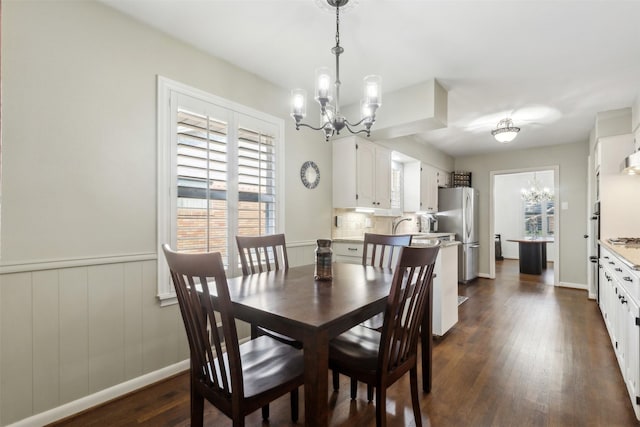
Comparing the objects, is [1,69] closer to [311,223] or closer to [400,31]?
[400,31]

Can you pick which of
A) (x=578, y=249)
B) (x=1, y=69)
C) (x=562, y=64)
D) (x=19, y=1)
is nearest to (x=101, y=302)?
(x=1, y=69)

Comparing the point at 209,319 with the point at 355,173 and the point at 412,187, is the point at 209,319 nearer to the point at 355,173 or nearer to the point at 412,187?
the point at 355,173

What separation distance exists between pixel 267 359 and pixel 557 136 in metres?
5.68

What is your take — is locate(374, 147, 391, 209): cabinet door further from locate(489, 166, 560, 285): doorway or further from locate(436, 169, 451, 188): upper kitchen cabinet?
locate(489, 166, 560, 285): doorway

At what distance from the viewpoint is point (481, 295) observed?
15.4 ft

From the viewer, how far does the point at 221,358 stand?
47.6 inches

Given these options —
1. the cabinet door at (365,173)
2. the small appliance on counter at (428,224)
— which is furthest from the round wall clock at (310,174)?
the small appliance on counter at (428,224)

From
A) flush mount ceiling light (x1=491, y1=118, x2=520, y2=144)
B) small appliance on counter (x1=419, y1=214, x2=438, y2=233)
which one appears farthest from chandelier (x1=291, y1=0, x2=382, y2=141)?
small appliance on counter (x1=419, y1=214, x2=438, y2=233)

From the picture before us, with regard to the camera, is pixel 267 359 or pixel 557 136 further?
pixel 557 136

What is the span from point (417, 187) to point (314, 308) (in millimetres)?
4316

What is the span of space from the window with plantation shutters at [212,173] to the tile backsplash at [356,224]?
100cm

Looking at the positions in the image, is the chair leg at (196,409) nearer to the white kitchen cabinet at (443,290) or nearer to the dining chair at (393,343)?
the dining chair at (393,343)

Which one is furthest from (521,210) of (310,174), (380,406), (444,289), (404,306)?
(380,406)

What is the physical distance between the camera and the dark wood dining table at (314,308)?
1137 mm
